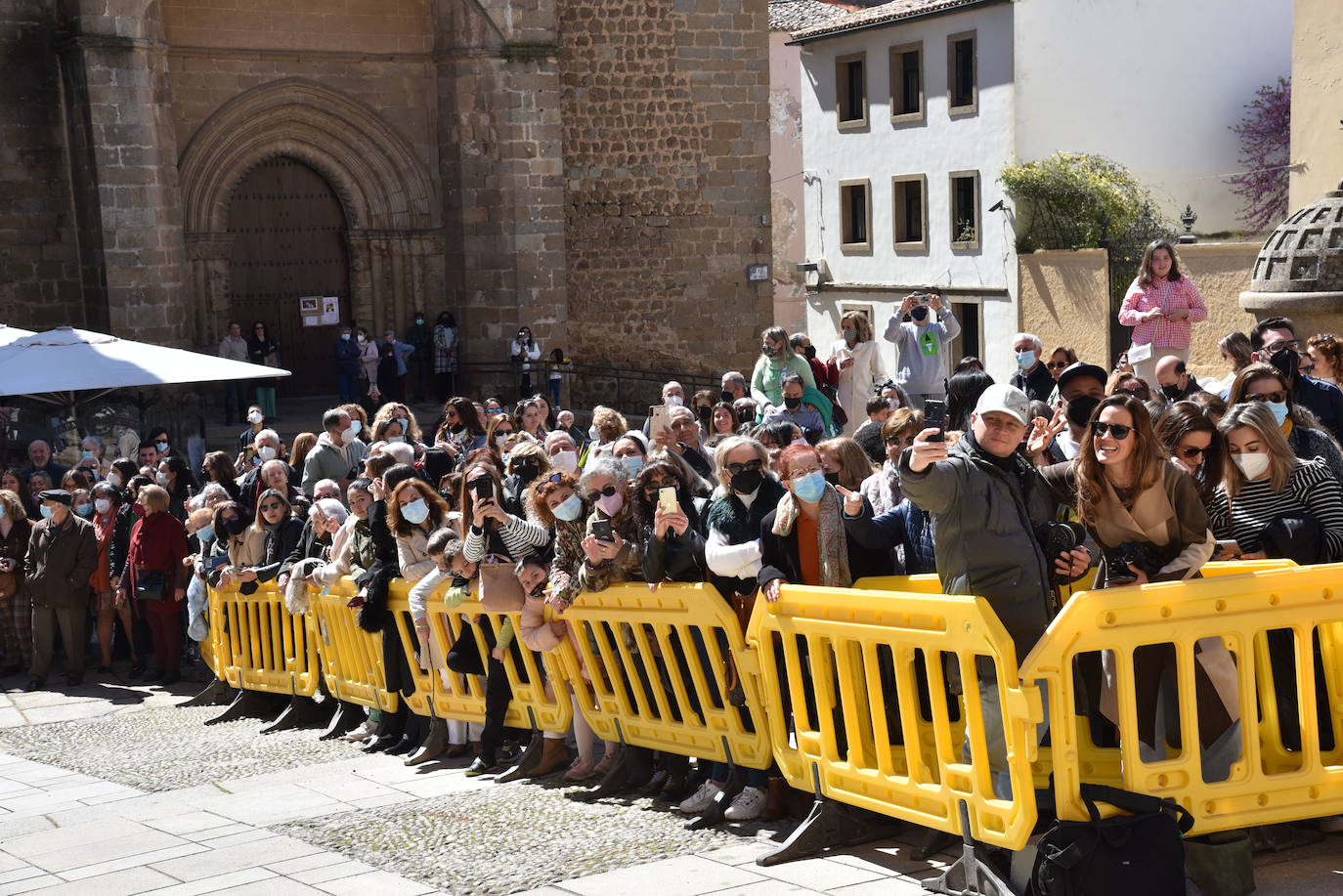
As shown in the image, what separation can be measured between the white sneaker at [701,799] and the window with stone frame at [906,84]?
30.2 metres

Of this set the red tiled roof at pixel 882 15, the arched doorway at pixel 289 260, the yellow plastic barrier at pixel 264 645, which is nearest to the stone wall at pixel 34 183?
the arched doorway at pixel 289 260

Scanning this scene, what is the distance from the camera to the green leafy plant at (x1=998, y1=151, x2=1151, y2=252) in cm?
3078

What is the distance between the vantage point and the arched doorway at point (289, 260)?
2136 cm

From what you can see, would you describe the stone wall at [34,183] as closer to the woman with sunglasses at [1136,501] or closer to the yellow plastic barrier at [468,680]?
the yellow plastic barrier at [468,680]

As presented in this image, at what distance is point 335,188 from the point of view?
21875mm

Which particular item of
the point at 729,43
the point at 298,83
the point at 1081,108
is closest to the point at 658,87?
the point at 729,43

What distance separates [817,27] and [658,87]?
49.7 ft

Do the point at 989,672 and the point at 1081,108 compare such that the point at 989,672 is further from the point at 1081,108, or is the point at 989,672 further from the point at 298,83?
the point at 1081,108

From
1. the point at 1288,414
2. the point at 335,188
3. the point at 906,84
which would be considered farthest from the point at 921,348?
the point at 906,84

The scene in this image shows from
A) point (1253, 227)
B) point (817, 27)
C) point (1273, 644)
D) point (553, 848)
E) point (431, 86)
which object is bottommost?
point (553, 848)

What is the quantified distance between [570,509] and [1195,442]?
104 inches

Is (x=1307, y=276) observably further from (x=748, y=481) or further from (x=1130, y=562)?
(x=1130, y=562)

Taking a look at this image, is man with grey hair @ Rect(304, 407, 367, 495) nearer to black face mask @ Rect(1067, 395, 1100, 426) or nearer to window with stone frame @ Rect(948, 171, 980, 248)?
black face mask @ Rect(1067, 395, 1100, 426)

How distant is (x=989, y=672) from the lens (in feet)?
16.2
